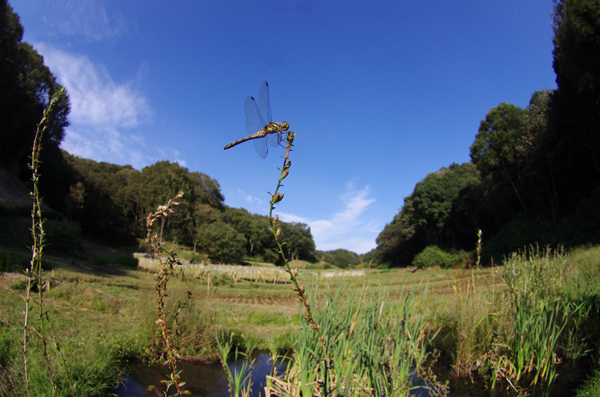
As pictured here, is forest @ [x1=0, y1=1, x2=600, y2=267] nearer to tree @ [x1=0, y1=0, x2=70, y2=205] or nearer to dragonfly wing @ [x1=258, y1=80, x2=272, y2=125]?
tree @ [x1=0, y1=0, x2=70, y2=205]

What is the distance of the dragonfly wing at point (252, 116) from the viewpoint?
138 cm

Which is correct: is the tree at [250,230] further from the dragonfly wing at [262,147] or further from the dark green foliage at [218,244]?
the dragonfly wing at [262,147]

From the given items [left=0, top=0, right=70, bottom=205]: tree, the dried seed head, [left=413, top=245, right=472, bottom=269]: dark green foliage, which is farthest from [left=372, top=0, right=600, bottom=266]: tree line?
[left=0, top=0, right=70, bottom=205]: tree

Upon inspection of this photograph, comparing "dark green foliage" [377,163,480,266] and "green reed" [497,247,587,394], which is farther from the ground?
"dark green foliage" [377,163,480,266]

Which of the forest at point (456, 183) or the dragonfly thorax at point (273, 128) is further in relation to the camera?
the forest at point (456, 183)

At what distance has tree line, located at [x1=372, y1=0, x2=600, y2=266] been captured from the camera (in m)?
14.4

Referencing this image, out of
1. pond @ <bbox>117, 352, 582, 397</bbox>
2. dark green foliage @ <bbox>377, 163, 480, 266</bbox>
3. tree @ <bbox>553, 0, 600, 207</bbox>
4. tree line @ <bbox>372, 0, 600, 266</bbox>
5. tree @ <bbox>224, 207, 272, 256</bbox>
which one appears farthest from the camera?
tree @ <bbox>224, 207, 272, 256</bbox>

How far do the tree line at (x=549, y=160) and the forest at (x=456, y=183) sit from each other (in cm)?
7

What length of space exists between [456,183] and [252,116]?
43814 millimetres

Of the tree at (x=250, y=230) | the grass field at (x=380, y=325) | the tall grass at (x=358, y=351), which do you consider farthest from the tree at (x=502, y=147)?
the tree at (x=250, y=230)

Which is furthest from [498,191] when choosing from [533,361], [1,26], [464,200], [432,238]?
[1,26]

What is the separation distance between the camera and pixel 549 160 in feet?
65.0

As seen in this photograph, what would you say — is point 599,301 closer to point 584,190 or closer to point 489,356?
point 489,356

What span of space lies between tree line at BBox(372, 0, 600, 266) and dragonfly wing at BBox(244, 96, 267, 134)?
1784cm
